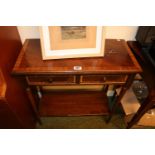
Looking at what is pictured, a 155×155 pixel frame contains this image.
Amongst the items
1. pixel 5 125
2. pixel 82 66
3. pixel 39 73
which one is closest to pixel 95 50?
pixel 82 66

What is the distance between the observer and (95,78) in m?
0.96

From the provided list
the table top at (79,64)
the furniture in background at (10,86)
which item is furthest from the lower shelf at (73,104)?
the table top at (79,64)

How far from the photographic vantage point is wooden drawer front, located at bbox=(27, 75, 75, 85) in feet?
3.07

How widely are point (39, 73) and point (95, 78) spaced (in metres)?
0.36

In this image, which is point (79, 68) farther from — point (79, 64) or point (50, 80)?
point (50, 80)

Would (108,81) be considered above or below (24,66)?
below

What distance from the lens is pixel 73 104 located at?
1.47 meters

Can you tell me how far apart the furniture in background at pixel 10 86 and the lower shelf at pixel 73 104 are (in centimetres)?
34

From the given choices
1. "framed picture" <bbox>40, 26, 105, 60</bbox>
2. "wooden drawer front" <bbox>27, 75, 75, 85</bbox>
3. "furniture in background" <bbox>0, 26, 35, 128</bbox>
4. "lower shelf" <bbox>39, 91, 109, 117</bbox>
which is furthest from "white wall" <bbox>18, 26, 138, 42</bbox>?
"lower shelf" <bbox>39, 91, 109, 117</bbox>

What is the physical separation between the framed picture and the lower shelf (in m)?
0.66

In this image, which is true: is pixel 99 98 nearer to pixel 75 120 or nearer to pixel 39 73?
pixel 75 120

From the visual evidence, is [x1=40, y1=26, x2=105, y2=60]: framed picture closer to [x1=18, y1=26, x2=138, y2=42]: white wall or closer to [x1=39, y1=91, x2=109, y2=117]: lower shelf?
[x1=18, y1=26, x2=138, y2=42]: white wall

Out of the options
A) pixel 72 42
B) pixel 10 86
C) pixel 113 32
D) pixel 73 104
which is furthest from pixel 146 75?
pixel 10 86
